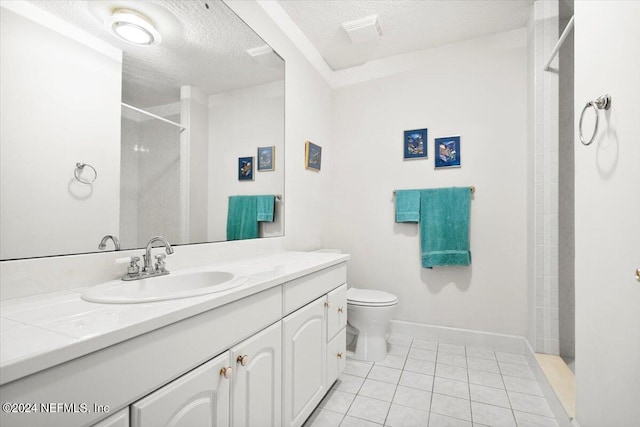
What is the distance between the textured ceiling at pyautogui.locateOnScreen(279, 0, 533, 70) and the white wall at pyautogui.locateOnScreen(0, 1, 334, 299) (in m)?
0.23

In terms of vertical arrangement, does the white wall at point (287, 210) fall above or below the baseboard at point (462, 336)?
above

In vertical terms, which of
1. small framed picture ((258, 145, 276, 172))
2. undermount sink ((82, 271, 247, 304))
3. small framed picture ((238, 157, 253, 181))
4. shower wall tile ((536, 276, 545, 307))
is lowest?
shower wall tile ((536, 276, 545, 307))

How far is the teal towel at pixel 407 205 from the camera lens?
2.41m

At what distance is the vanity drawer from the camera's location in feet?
4.02

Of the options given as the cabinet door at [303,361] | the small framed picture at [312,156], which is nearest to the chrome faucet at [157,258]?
the cabinet door at [303,361]

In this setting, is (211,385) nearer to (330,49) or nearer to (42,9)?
(42,9)

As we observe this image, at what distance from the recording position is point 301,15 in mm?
2090

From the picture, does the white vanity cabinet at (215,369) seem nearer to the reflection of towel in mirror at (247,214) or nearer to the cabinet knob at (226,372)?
the cabinet knob at (226,372)

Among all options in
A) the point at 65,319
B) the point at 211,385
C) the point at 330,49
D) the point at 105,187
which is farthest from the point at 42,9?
the point at 330,49

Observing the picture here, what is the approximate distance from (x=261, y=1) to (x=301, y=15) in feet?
1.12

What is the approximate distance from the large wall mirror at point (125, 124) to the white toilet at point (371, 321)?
0.86 meters

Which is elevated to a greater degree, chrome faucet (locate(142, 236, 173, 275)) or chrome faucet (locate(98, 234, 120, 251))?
chrome faucet (locate(98, 234, 120, 251))

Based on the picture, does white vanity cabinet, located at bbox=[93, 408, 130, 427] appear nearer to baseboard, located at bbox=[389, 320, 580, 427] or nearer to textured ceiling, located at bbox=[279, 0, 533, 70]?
baseboard, located at bbox=[389, 320, 580, 427]

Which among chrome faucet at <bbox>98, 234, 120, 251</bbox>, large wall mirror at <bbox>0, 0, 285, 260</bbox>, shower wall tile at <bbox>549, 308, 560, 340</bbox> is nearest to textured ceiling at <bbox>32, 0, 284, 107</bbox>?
large wall mirror at <bbox>0, 0, 285, 260</bbox>
